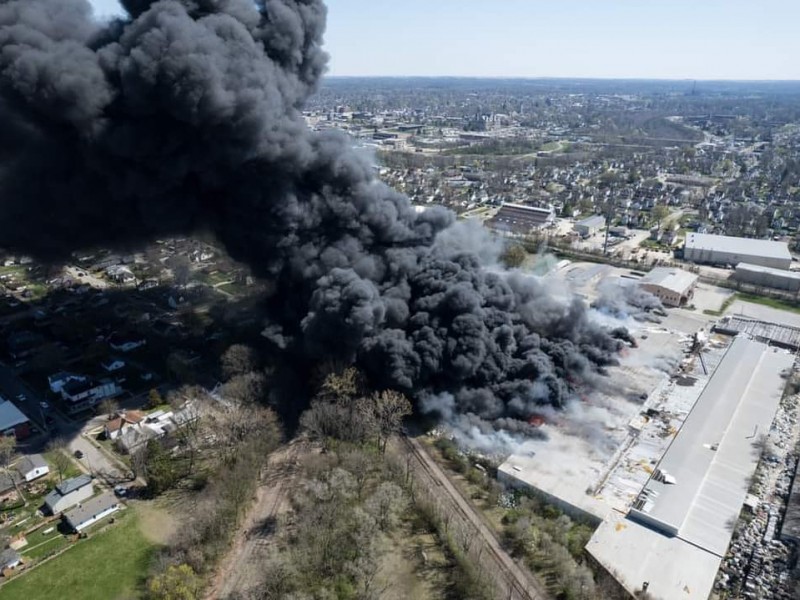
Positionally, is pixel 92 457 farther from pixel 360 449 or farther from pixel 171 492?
pixel 360 449

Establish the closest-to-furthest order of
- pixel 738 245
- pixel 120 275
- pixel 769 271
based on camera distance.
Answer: pixel 120 275 < pixel 769 271 < pixel 738 245

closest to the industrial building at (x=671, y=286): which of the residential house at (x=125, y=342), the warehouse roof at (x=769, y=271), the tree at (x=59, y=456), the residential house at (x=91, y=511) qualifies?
the warehouse roof at (x=769, y=271)

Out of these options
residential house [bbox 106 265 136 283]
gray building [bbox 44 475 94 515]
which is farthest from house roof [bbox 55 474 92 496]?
residential house [bbox 106 265 136 283]

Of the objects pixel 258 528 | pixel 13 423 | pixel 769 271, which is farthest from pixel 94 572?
pixel 769 271

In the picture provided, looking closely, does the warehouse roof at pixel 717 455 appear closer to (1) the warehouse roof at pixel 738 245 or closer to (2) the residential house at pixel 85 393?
(1) the warehouse roof at pixel 738 245

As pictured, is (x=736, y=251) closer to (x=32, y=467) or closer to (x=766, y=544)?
(x=766, y=544)

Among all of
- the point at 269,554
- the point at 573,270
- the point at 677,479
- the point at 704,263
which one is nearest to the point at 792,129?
the point at 704,263
